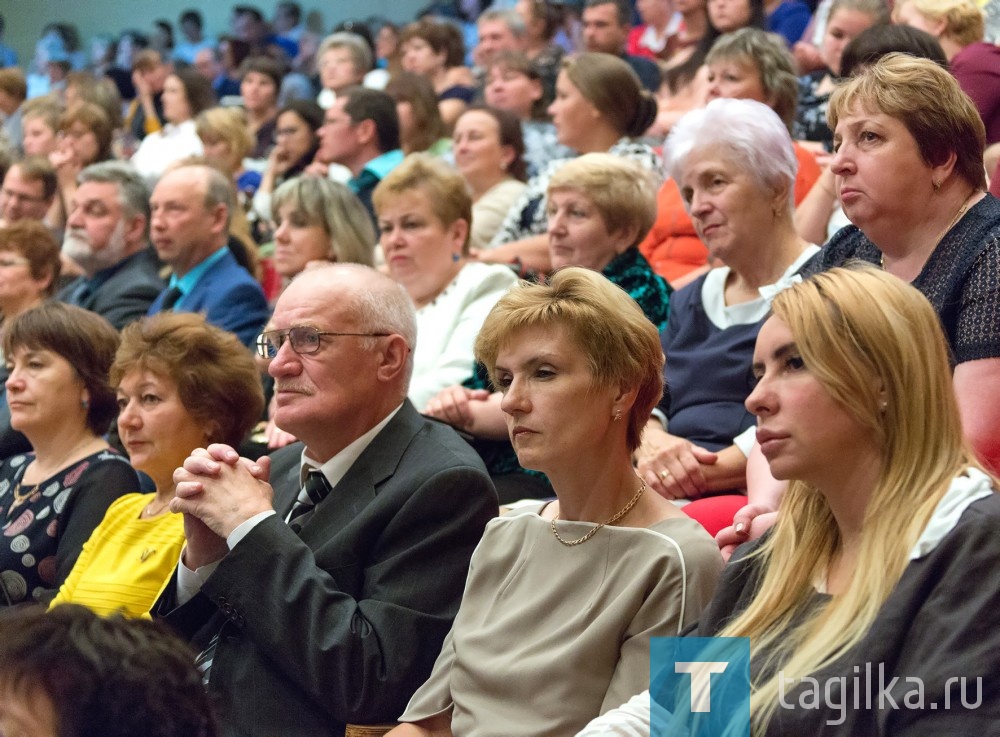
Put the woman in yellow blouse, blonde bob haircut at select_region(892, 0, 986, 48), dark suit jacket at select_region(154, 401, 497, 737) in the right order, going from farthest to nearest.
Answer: blonde bob haircut at select_region(892, 0, 986, 48)
the woman in yellow blouse
dark suit jacket at select_region(154, 401, 497, 737)

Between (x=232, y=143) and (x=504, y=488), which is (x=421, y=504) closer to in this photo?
(x=504, y=488)

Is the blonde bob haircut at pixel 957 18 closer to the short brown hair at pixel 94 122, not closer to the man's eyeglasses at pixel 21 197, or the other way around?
the man's eyeglasses at pixel 21 197

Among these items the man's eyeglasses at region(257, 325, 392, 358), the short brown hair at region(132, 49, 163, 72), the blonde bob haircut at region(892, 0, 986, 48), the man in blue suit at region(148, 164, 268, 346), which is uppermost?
the blonde bob haircut at region(892, 0, 986, 48)

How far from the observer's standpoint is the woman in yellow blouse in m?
3.09

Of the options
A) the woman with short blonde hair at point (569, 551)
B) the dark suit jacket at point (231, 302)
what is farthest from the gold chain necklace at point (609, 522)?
the dark suit jacket at point (231, 302)

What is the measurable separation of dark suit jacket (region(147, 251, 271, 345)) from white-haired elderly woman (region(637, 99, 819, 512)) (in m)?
1.94

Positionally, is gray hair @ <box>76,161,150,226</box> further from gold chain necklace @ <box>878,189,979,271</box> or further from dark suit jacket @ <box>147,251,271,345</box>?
gold chain necklace @ <box>878,189,979,271</box>

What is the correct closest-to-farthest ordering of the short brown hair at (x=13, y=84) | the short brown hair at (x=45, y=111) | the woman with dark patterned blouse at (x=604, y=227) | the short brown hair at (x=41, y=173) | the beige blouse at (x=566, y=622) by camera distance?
1. the beige blouse at (x=566, y=622)
2. the woman with dark patterned blouse at (x=604, y=227)
3. the short brown hair at (x=41, y=173)
4. the short brown hair at (x=45, y=111)
5. the short brown hair at (x=13, y=84)

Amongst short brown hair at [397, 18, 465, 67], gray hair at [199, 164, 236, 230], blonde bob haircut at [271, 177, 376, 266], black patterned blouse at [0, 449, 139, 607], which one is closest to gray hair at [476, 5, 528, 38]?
short brown hair at [397, 18, 465, 67]

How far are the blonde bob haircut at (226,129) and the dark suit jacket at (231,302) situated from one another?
228 centimetres

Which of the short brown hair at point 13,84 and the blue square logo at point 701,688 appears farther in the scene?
the short brown hair at point 13,84

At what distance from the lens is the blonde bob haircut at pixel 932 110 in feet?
8.13

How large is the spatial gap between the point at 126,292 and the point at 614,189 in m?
2.23

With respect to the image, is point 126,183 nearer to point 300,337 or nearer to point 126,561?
point 126,561
